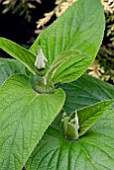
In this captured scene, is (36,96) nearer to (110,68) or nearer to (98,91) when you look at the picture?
(98,91)

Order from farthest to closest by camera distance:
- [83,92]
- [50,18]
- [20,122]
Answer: [50,18]
[83,92]
[20,122]

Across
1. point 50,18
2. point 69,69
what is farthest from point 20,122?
point 50,18

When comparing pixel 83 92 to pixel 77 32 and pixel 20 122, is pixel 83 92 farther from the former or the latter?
pixel 20 122

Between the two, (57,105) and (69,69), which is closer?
(57,105)

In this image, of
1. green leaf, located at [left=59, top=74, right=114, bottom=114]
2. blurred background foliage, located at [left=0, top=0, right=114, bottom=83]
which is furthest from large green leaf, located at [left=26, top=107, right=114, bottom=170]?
blurred background foliage, located at [left=0, top=0, right=114, bottom=83]

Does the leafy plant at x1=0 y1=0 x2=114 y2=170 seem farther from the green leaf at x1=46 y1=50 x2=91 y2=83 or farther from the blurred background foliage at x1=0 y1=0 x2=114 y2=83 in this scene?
the blurred background foliage at x1=0 y1=0 x2=114 y2=83

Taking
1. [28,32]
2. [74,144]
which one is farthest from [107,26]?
[74,144]
